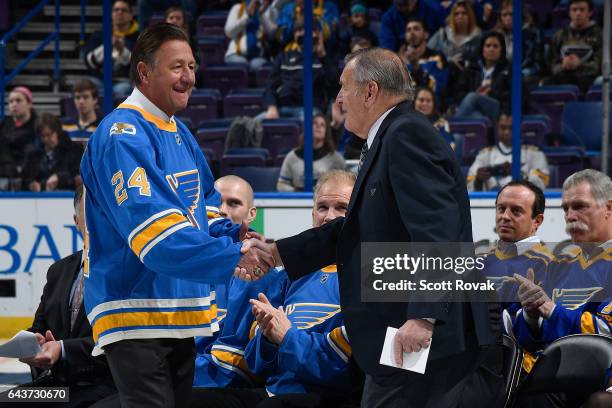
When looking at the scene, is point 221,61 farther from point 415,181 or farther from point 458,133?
point 415,181

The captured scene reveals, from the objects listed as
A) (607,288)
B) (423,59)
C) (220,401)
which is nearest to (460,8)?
(423,59)

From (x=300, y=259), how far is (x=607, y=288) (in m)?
1.36

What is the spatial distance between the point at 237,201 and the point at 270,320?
1.14 meters

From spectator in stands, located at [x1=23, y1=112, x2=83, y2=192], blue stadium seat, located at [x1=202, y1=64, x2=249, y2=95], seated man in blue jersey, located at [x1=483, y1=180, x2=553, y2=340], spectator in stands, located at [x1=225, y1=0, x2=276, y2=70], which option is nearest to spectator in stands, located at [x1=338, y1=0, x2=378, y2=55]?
spectator in stands, located at [x1=225, y1=0, x2=276, y2=70]

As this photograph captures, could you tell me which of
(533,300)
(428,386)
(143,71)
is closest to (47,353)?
(143,71)

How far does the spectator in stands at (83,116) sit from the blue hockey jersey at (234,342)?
145 inches

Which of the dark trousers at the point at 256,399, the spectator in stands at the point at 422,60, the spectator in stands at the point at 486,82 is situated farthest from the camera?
the spectator in stands at the point at 422,60

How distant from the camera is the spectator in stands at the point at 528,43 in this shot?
27.7 ft

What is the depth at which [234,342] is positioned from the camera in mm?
3781

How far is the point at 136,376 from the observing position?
2.70 metres

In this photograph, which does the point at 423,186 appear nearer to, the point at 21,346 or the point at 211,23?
the point at 21,346

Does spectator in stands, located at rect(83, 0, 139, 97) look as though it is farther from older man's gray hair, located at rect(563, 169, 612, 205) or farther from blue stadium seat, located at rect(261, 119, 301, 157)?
older man's gray hair, located at rect(563, 169, 612, 205)

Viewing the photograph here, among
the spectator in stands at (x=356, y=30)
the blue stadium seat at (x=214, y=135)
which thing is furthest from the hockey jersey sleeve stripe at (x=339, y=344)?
the spectator in stands at (x=356, y=30)

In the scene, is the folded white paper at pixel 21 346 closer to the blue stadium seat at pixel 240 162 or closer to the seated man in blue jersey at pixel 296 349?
the seated man in blue jersey at pixel 296 349
